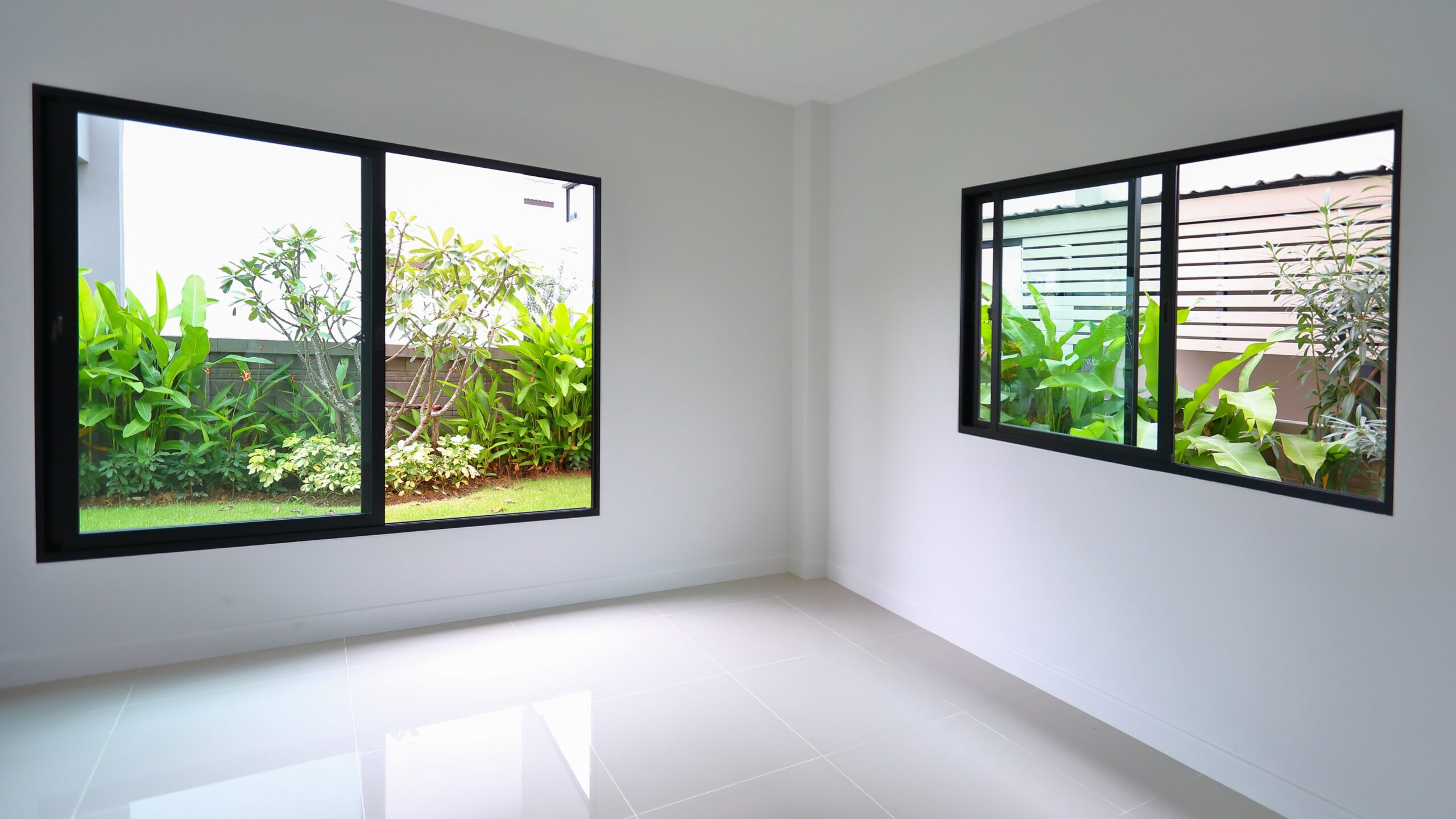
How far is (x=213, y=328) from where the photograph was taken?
319cm

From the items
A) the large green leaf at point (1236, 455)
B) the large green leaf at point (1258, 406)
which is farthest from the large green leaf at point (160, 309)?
the large green leaf at point (1258, 406)

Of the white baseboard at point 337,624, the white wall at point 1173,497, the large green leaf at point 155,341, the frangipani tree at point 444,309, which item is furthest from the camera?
the frangipani tree at point 444,309

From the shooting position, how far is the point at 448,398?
587cm

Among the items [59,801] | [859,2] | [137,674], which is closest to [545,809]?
[59,801]

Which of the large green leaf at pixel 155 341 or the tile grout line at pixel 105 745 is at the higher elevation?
the large green leaf at pixel 155 341

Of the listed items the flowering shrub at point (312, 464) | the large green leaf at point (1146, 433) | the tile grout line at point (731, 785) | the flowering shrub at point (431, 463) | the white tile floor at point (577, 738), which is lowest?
the tile grout line at point (731, 785)

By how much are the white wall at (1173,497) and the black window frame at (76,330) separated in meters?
2.36

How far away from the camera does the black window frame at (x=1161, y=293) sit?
211cm

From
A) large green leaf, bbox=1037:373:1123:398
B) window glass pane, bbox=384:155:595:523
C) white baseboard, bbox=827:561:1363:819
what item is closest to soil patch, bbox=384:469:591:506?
window glass pane, bbox=384:155:595:523

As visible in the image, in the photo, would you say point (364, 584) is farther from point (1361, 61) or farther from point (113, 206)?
point (1361, 61)

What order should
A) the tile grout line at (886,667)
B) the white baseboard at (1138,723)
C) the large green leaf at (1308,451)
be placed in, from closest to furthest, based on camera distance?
1. the white baseboard at (1138,723)
2. the tile grout line at (886,667)
3. the large green leaf at (1308,451)

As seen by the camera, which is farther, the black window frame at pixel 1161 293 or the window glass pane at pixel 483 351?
the window glass pane at pixel 483 351

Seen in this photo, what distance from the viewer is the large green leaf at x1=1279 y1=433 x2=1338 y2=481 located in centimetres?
253

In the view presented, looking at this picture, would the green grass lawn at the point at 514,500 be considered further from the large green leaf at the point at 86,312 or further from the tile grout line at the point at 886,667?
the large green leaf at the point at 86,312
